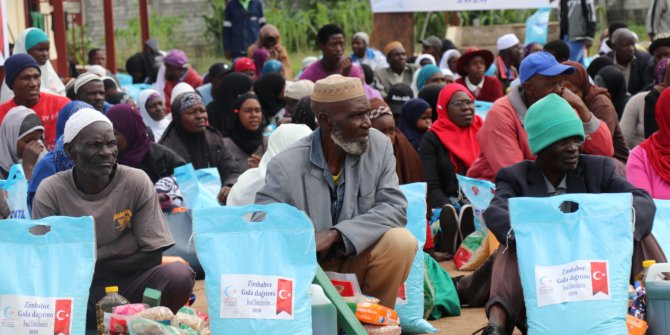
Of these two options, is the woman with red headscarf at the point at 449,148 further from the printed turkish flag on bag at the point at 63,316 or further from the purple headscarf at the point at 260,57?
the purple headscarf at the point at 260,57

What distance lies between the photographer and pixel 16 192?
7.29 meters

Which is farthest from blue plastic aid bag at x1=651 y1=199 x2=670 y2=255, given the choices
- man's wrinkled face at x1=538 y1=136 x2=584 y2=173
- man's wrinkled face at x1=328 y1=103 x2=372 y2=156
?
man's wrinkled face at x1=328 y1=103 x2=372 y2=156

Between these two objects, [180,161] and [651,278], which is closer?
[651,278]

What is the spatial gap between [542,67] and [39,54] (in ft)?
16.2

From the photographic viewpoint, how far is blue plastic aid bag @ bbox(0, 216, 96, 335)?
Result: 504 cm

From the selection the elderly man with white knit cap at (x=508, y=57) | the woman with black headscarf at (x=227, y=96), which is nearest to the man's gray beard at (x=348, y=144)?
the woman with black headscarf at (x=227, y=96)

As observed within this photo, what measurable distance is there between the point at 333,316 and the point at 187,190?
279 centimetres

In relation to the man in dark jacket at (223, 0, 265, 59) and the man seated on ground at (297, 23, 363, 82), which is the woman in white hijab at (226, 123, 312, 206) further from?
the man in dark jacket at (223, 0, 265, 59)

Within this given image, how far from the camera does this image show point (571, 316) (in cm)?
513

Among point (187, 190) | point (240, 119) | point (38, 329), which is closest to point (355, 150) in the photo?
point (38, 329)

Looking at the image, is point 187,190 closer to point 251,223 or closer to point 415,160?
point 415,160

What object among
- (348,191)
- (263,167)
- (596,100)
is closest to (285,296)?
(348,191)

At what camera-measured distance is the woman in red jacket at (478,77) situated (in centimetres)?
1172

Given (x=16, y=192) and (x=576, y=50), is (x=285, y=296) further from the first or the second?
(x=576, y=50)
